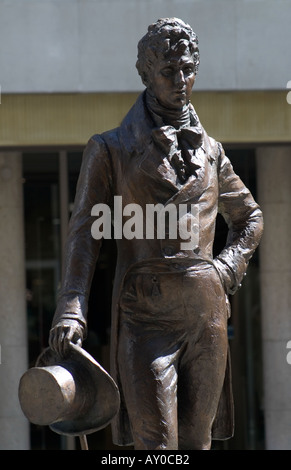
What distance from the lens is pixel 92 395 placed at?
5242 mm

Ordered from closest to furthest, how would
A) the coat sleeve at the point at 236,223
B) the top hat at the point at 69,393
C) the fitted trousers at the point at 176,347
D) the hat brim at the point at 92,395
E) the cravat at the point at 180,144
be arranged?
the top hat at the point at 69,393 < the hat brim at the point at 92,395 < the fitted trousers at the point at 176,347 < the cravat at the point at 180,144 < the coat sleeve at the point at 236,223

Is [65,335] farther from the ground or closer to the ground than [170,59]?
closer to the ground

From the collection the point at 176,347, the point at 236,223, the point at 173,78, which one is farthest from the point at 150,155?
the point at 176,347

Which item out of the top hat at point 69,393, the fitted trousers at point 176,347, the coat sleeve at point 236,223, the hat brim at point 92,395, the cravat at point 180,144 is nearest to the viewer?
the top hat at point 69,393

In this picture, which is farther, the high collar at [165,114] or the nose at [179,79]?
the high collar at [165,114]

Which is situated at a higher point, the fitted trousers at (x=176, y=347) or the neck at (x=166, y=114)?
the neck at (x=166, y=114)

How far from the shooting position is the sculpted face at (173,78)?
5.48 m

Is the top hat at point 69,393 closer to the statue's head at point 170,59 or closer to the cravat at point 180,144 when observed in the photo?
the cravat at point 180,144

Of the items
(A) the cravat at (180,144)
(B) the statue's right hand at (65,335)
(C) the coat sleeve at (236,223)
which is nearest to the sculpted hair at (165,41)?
(A) the cravat at (180,144)

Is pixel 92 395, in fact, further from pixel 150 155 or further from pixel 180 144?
pixel 180 144

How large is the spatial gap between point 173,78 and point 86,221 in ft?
2.49

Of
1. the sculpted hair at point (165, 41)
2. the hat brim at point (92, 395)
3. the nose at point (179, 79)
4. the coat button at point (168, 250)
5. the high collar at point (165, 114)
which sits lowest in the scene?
the hat brim at point (92, 395)

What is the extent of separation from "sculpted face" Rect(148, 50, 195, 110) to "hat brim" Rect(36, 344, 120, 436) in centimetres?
121

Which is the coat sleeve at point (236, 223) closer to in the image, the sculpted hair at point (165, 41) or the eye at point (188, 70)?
the eye at point (188, 70)
